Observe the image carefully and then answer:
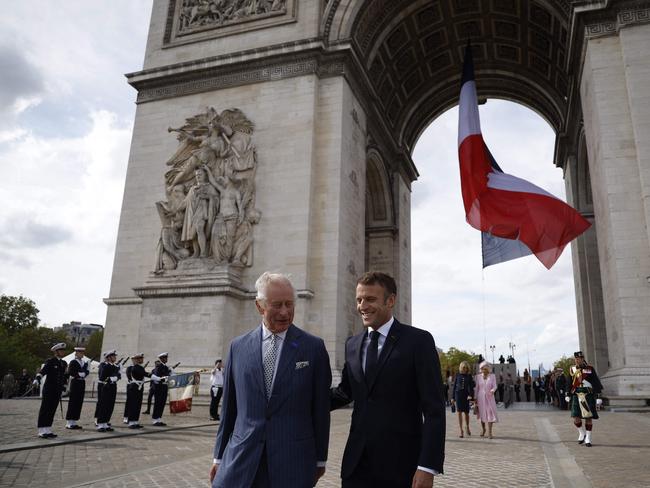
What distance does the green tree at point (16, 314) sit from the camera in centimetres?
6096

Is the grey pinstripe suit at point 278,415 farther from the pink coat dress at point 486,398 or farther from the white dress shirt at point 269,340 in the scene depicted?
the pink coat dress at point 486,398

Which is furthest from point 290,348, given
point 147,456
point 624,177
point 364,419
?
point 624,177

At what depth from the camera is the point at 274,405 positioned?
123 inches

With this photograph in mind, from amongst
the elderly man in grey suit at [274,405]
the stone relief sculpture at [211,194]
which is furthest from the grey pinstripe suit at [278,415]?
the stone relief sculpture at [211,194]

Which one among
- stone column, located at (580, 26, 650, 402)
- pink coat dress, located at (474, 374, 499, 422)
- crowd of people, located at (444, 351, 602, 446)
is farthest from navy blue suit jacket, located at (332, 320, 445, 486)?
stone column, located at (580, 26, 650, 402)

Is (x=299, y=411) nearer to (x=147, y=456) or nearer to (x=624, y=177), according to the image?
(x=147, y=456)

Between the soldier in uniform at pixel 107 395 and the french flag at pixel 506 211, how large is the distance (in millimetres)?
9025

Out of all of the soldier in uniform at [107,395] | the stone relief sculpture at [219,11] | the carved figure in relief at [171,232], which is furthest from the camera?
the stone relief sculpture at [219,11]

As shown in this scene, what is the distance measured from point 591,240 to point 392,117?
477 inches

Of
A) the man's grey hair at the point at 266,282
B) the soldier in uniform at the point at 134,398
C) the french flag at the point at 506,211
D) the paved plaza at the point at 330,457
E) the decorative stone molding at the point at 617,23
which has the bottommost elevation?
the paved plaza at the point at 330,457

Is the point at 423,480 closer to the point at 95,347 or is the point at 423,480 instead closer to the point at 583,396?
the point at 583,396

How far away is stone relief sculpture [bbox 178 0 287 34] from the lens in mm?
22109

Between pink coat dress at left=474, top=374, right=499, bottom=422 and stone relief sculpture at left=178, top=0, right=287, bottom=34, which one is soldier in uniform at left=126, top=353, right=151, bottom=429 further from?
stone relief sculpture at left=178, top=0, right=287, bottom=34

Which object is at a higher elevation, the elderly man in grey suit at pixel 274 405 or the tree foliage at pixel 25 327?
the tree foliage at pixel 25 327
